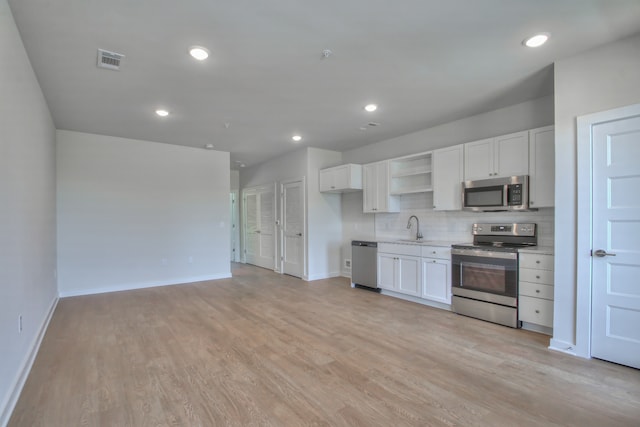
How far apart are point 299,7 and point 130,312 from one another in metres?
4.14

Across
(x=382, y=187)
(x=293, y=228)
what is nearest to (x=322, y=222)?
(x=293, y=228)

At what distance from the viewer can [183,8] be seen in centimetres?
214

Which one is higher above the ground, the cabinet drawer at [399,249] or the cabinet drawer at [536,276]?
the cabinet drawer at [399,249]

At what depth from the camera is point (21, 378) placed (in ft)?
7.94

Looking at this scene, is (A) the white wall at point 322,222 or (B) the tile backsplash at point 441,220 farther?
(A) the white wall at point 322,222

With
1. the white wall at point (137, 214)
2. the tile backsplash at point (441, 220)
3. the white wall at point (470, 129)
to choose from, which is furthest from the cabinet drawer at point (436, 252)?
the white wall at point (137, 214)

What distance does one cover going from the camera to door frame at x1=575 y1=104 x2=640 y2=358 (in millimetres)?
2779

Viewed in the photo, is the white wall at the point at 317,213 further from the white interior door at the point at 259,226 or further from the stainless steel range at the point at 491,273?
the stainless steel range at the point at 491,273

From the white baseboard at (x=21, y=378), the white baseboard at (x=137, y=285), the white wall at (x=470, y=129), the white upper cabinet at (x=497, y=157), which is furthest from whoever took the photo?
the white baseboard at (x=137, y=285)

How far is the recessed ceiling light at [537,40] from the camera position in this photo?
250 centimetres

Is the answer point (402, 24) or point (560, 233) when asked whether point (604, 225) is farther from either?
point (402, 24)

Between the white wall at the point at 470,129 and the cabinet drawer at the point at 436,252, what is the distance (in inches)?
62.6

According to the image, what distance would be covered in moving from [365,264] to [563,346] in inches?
116

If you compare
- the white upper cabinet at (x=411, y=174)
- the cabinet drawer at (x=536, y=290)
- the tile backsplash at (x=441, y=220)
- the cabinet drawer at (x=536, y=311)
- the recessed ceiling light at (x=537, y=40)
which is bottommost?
the cabinet drawer at (x=536, y=311)
